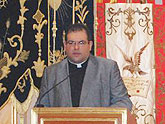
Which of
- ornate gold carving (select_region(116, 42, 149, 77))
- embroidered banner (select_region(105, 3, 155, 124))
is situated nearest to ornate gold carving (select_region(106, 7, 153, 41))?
embroidered banner (select_region(105, 3, 155, 124))

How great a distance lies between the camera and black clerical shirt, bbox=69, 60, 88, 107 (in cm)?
353

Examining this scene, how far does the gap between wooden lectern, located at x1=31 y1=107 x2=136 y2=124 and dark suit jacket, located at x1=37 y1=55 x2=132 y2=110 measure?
0.55 meters

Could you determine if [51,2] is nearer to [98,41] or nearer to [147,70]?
[98,41]

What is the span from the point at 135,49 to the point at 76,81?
45.4 inches

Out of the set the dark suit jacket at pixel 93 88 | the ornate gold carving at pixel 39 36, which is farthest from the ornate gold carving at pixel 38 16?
the dark suit jacket at pixel 93 88

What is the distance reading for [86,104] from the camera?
339cm

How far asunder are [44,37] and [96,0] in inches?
25.3

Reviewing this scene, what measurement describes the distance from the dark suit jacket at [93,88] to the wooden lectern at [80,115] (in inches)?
21.5

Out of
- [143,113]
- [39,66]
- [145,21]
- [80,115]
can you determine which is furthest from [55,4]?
[80,115]

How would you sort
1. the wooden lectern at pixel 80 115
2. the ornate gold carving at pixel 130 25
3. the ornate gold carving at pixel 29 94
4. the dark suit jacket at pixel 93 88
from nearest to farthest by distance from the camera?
1. the wooden lectern at pixel 80 115
2. the dark suit jacket at pixel 93 88
3. the ornate gold carving at pixel 29 94
4. the ornate gold carving at pixel 130 25

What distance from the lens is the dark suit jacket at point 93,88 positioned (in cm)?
341

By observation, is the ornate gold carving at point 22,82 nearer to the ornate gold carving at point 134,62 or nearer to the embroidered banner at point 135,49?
the embroidered banner at point 135,49

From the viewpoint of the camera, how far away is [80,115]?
2779 millimetres

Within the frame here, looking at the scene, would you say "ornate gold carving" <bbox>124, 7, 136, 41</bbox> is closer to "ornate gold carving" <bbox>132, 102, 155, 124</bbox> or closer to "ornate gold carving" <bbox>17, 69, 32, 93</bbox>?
"ornate gold carving" <bbox>132, 102, 155, 124</bbox>
